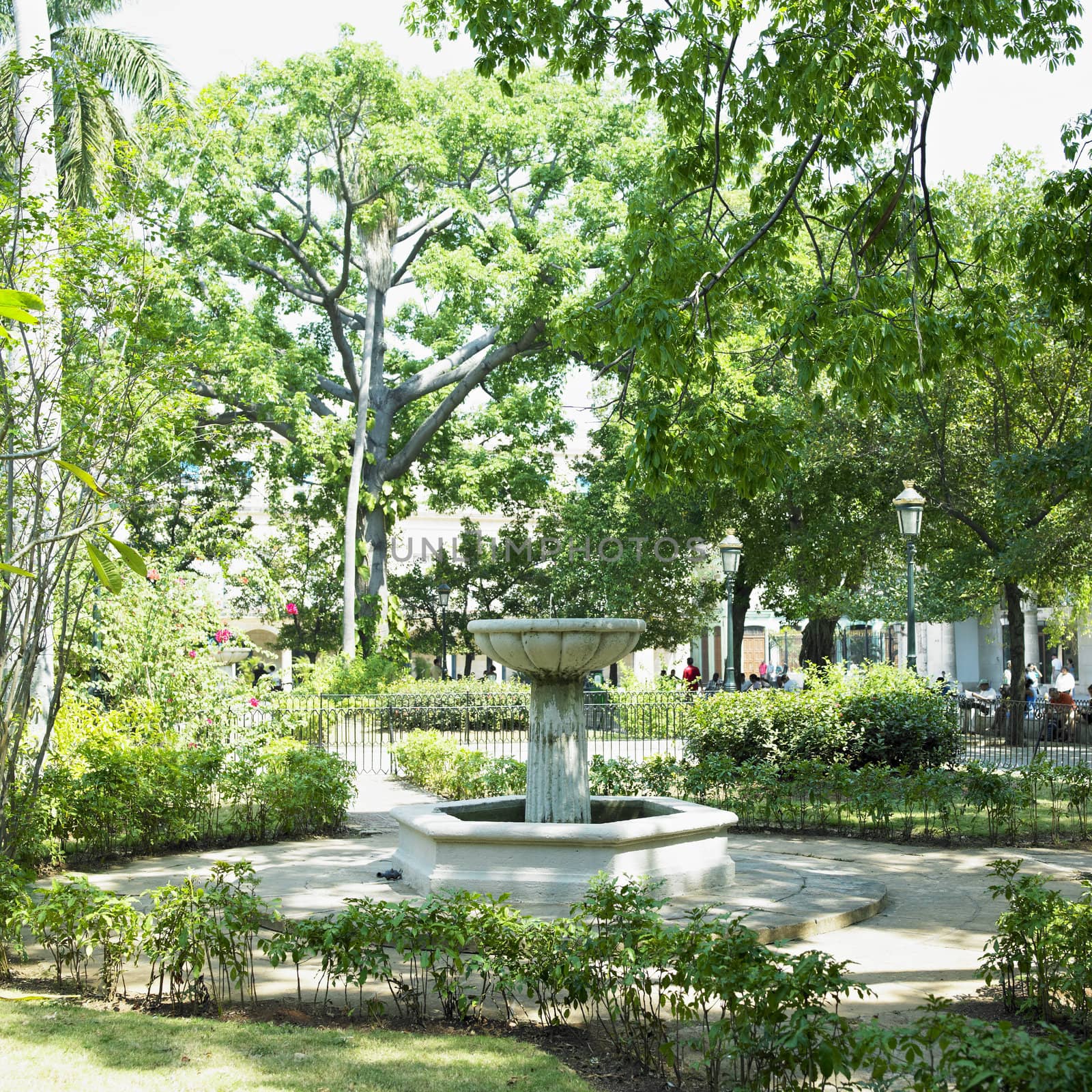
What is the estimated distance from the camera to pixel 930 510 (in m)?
23.8

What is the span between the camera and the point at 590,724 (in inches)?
780

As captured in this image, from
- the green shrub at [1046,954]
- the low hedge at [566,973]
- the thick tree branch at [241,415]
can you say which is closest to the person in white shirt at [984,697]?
the thick tree branch at [241,415]

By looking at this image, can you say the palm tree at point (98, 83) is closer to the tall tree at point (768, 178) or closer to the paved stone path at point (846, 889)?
the tall tree at point (768, 178)

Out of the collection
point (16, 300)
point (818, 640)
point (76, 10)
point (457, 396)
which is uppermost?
point (76, 10)

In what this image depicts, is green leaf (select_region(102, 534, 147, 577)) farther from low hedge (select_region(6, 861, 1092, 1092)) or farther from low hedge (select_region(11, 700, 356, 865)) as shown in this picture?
low hedge (select_region(11, 700, 356, 865))

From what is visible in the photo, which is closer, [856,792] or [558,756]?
[558,756]

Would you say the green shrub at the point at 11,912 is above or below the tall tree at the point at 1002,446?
below

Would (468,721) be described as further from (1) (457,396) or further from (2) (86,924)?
(2) (86,924)

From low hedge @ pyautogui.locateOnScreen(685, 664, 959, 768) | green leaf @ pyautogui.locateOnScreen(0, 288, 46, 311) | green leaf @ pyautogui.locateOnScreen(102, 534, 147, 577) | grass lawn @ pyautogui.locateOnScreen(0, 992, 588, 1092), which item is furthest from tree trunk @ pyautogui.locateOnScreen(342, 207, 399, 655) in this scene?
green leaf @ pyautogui.locateOnScreen(0, 288, 46, 311)

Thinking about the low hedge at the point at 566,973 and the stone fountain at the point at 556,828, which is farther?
the stone fountain at the point at 556,828

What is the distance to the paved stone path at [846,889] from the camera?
5.85 m

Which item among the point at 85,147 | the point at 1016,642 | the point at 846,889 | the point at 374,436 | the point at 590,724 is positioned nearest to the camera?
the point at 846,889

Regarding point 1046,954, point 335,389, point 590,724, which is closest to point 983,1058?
point 1046,954

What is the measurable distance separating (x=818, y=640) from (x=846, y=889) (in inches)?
866
